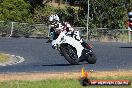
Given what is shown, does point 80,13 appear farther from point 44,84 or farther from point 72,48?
point 44,84

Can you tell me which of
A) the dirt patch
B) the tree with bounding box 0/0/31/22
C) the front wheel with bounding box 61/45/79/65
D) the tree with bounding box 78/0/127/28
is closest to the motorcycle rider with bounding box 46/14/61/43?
the front wheel with bounding box 61/45/79/65

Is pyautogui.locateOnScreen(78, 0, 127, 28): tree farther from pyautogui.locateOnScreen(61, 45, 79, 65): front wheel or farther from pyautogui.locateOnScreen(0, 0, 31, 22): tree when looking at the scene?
pyautogui.locateOnScreen(61, 45, 79, 65): front wheel

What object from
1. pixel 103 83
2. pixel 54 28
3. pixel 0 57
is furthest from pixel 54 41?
pixel 103 83

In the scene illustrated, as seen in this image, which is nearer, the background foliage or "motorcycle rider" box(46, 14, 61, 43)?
"motorcycle rider" box(46, 14, 61, 43)

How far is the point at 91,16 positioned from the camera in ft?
157

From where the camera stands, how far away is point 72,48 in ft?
67.6

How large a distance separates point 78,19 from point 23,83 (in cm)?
3369

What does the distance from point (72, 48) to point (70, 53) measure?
0.22 m

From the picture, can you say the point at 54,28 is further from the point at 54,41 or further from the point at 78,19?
the point at 78,19

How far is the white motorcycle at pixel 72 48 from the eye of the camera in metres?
20.0

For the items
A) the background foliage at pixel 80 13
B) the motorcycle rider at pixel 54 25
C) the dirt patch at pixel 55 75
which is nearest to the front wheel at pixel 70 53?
the motorcycle rider at pixel 54 25

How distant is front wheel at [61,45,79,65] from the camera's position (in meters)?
20.3

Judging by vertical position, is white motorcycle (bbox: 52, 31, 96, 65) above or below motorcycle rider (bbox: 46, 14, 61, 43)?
below

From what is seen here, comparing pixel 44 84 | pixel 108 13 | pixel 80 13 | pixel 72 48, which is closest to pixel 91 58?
pixel 72 48
